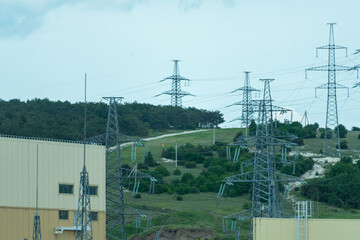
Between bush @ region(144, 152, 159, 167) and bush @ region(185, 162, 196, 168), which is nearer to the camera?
bush @ region(144, 152, 159, 167)

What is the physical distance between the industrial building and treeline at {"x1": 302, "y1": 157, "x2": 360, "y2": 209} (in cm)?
3146

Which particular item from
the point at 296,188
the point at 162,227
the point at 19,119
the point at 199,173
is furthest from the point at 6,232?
the point at 19,119

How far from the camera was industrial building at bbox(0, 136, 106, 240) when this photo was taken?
58.6 m

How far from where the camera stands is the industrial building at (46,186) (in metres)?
58.6

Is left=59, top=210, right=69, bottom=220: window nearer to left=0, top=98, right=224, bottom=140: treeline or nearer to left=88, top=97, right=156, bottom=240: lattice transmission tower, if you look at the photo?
left=88, top=97, right=156, bottom=240: lattice transmission tower

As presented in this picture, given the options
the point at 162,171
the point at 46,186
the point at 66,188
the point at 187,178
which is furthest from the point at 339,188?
the point at 46,186

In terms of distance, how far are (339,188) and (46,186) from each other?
4293cm

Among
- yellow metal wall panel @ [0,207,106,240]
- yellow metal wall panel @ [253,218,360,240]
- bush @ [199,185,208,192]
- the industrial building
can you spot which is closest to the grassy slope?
bush @ [199,185,208,192]

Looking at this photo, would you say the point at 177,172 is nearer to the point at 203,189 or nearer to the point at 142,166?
the point at 142,166

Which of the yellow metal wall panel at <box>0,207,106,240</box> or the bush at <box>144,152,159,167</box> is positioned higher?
the bush at <box>144,152,159,167</box>

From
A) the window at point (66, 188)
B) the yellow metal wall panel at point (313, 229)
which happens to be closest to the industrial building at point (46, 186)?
the window at point (66, 188)

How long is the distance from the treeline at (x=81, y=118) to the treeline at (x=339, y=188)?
36.6 m

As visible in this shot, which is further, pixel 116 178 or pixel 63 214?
pixel 116 178

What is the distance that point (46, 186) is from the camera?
61000 mm
